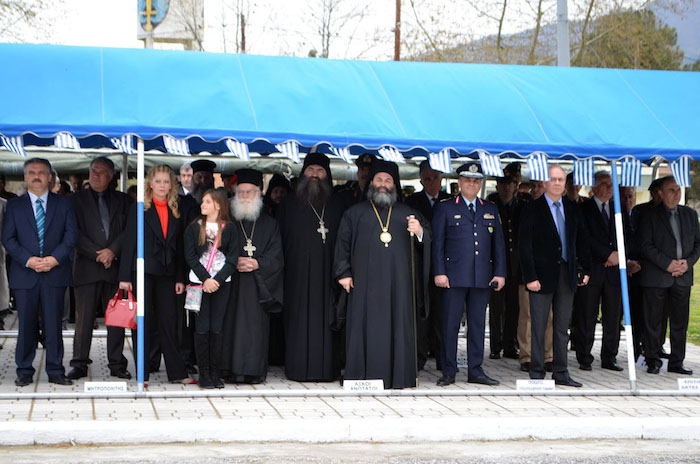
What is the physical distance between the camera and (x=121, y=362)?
30.0ft

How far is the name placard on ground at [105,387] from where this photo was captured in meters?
8.14

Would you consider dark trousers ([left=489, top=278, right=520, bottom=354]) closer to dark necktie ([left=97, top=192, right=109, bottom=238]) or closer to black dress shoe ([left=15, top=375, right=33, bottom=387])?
dark necktie ([left=97, top=192, right=109, bottom=238])

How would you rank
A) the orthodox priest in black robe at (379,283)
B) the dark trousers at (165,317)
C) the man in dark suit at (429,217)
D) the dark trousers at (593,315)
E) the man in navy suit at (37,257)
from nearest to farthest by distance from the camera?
the man in navy suit at (37,257)
the dark trousers at (165,317)
the orthodox priest in black robe at (379,283)
the man in dark suit at (429,217)
the dark trousers at (593,315)

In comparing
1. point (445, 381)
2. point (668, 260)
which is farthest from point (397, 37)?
point (445, 381)

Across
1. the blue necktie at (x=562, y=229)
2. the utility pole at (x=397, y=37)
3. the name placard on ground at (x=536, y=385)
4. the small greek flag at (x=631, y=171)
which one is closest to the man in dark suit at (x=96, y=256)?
the name placard on ground at (x=536, y=385)

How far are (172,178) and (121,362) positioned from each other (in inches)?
72.3

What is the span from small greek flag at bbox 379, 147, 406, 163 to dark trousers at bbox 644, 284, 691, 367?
3.48 metres

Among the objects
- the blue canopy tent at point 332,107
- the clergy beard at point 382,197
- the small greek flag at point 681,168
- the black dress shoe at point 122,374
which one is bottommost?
the black dress shoe at point 122,374

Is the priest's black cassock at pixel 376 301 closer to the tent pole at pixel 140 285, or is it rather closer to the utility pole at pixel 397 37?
the tent pole at pixel 140 285

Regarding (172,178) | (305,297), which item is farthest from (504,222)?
(172,178)

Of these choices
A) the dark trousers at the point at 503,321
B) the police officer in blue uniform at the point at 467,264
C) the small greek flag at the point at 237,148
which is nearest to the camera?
the small greek flag at the point at 237,148

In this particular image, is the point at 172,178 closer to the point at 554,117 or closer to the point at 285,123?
the point at 285,123

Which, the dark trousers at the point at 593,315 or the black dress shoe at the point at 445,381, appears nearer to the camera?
the black dress shoe at the point at 445,381

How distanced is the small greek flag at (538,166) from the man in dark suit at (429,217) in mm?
1453
